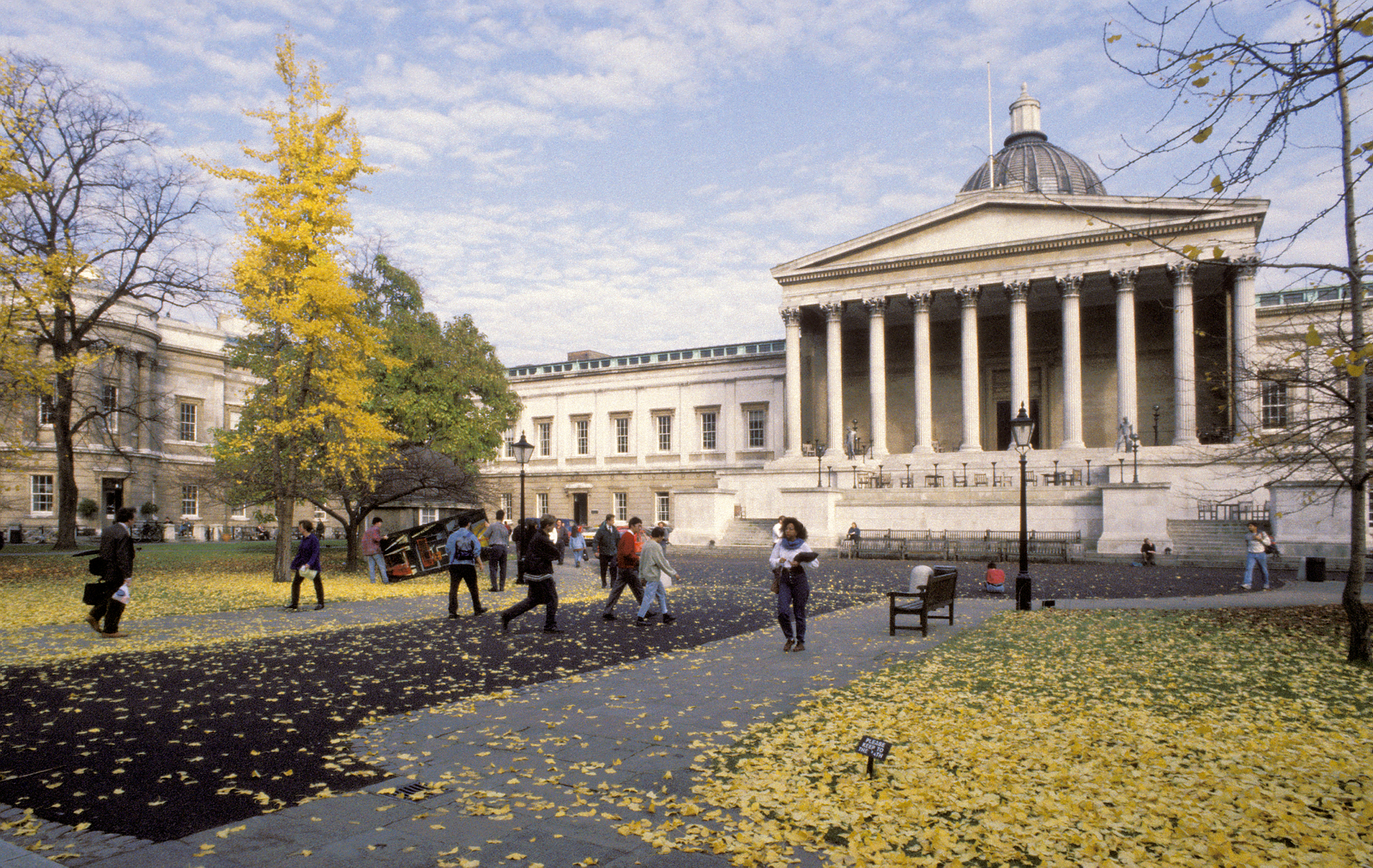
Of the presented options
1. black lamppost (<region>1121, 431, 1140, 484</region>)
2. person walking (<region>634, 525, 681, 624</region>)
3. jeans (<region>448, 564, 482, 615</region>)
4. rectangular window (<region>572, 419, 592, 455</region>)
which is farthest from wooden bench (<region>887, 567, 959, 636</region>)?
rectangular window (<region>572, 419, 592, 455</region>)

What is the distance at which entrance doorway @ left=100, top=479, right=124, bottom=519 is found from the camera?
45228 mm

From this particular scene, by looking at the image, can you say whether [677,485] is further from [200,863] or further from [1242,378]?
[200,863]

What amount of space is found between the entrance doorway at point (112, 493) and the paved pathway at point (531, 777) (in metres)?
46.1

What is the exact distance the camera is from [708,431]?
57.1 metres

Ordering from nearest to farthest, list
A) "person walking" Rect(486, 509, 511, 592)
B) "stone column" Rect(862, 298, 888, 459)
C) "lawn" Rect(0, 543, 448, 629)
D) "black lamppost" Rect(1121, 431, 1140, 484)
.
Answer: "lawn" Rect(0, 543, 448, 629)
"person walking" Rect(486, 509, 511, 592)
"black lamppost" Rect(1121, 431, 1140, 484)
"stone column" Rect(862, 298, 888, 459)

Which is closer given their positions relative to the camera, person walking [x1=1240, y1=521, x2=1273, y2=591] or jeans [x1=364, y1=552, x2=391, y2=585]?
person walking [x1=1240, y1=521, x2=1273, y2=591]

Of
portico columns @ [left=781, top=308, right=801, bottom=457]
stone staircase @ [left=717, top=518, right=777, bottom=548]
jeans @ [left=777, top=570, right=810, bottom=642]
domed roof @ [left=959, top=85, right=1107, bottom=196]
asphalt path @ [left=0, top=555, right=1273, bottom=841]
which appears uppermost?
domed roof @ [left=959, top=85, right=1107, bottom=196]

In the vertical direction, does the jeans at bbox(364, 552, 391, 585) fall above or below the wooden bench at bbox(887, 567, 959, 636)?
below

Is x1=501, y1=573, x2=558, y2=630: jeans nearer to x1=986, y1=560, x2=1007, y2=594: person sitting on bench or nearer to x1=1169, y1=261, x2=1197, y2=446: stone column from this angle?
x1=986, y1=560, x2=1007, y2=594: person sitting on bench

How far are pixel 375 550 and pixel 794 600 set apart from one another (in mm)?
14560

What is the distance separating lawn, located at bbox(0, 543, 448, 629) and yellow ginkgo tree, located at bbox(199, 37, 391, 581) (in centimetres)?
216

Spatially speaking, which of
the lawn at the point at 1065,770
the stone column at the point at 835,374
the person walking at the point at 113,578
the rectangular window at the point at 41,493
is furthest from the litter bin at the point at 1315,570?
the rectangular window at the point at 41,493

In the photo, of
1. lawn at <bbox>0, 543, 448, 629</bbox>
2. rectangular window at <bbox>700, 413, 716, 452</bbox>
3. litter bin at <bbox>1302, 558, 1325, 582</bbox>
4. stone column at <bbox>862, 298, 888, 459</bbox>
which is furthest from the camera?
rectangular window at <bbox>700, 413, 716, 452</bbox>

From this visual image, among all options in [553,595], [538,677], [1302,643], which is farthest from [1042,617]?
[538,677]
